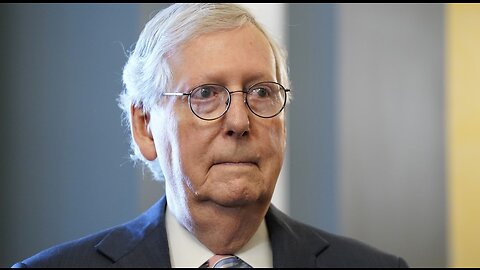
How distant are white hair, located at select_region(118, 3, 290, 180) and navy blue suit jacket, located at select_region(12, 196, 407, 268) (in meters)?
0.25

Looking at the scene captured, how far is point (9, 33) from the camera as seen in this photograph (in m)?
2.00

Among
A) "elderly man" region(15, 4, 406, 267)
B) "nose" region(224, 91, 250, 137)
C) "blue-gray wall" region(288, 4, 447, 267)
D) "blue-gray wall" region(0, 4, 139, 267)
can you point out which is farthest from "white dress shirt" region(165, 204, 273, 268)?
"blue-gray wall" region(288, 4, 447, 267)

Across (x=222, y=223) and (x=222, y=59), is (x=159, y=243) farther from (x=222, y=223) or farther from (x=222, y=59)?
(x=222, y=59)

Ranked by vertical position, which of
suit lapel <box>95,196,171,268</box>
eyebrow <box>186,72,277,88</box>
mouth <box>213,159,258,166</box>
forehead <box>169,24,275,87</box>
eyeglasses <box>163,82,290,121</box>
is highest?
forehead <box>169,24,275,87</box>

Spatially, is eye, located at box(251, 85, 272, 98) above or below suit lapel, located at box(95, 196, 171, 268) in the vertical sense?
above

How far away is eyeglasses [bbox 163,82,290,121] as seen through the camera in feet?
4.18

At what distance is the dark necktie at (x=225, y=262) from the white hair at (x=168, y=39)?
0.33m

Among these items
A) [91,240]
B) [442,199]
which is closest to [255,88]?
[91,240]

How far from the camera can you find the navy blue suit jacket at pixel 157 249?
1.34m

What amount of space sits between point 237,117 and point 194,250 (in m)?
0.29

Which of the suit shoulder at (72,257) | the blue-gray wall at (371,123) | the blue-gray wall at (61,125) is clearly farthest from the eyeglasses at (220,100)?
the blue-gray wall at (371,123)

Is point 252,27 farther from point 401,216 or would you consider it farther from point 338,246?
point 401,216

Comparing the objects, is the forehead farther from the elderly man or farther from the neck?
the neck

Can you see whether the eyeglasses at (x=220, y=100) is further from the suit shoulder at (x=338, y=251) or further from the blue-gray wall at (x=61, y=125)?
the blue-gray wall at (x=61, y=125)
